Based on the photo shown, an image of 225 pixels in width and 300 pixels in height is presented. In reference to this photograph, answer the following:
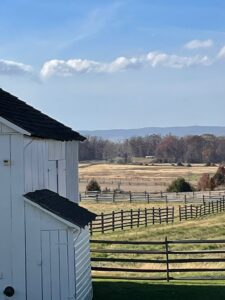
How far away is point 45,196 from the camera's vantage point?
14.4 m

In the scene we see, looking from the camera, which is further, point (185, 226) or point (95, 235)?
point (185, 226)

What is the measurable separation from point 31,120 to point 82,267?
371 cm

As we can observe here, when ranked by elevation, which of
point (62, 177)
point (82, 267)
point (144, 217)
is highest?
point (62, 177)

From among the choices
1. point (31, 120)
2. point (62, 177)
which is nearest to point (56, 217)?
point (31, 120)

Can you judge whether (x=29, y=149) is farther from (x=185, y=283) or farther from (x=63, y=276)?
(x=185, y=283)

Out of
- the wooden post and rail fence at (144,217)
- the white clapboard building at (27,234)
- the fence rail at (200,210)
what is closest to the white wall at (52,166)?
the white clapboard building at (27,234)

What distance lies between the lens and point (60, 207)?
565 inches

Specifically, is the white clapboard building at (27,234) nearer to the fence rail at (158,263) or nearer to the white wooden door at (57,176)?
the white wooden door at (57,176)

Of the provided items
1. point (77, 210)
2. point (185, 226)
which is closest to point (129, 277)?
point (77, 210)

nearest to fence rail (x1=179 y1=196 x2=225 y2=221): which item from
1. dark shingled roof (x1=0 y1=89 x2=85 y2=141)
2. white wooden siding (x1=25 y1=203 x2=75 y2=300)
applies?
dark shingled roof (x1=0 y1=89 x2=85 y2=141)

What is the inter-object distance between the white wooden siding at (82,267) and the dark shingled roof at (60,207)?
45 cm

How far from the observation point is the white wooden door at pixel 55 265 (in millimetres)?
13406

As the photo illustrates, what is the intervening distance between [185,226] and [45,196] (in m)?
27.9

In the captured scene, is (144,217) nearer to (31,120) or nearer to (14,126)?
(31,120)
